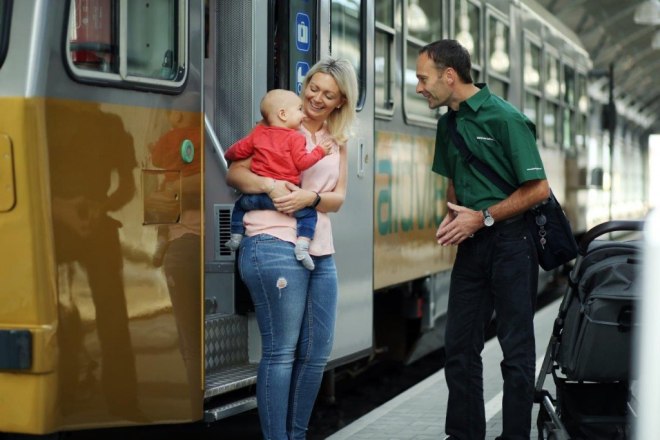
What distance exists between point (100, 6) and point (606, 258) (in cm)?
209

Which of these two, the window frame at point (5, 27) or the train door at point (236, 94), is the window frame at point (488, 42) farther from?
the window frame at point (5, 27)

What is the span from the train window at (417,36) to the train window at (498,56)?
1.67 metres

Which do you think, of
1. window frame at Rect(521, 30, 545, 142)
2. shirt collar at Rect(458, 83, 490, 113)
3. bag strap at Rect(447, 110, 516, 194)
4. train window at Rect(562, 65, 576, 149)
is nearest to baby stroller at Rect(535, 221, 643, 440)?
bag strap at Rect(447, 110, 516, 194)

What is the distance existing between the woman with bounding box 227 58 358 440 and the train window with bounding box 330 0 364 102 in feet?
4.56

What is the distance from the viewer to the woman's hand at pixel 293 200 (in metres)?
4.92

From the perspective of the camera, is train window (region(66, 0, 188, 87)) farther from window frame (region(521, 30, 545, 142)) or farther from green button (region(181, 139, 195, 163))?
window frame (region(521, 30, 545, 142))

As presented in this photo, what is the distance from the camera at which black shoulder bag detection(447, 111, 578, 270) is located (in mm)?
5141

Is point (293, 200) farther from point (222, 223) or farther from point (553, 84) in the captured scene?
point (553, 84)

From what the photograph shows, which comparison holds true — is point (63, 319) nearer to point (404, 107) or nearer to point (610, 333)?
point (610, 333)

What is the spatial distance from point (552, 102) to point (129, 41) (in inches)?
393

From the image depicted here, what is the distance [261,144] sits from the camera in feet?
16.3

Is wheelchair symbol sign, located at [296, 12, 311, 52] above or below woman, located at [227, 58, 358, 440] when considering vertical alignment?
above

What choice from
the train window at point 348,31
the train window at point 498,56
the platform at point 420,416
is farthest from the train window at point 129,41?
the train window at point 498,56

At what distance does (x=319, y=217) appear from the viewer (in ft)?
16.7
